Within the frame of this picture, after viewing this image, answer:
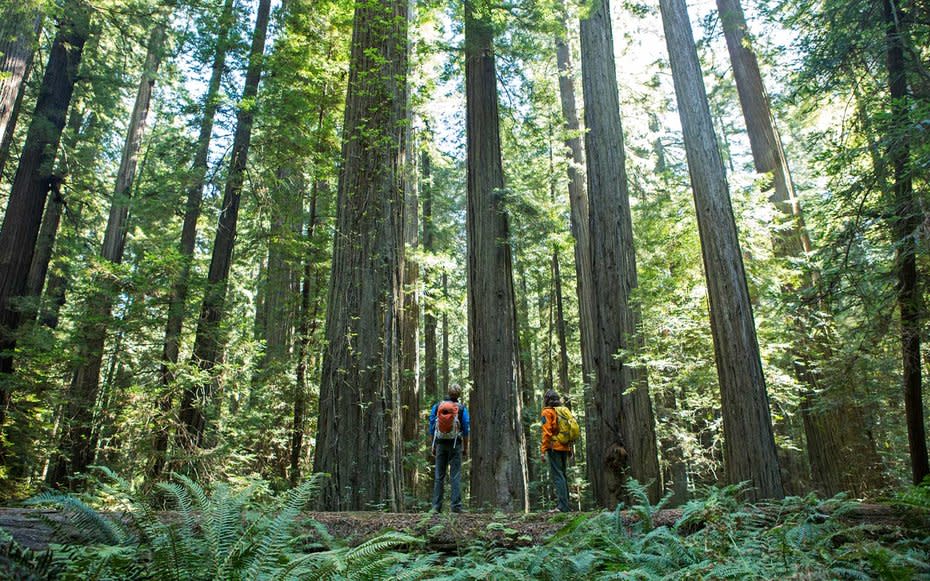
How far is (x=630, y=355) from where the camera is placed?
8000 mm

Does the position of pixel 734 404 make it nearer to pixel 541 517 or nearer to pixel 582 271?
pixel 541 517

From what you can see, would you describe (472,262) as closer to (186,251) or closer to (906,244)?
(906,244)

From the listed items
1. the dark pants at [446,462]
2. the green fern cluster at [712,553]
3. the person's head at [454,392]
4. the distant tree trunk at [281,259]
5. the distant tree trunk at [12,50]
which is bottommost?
the green fern cluster at [712,553]

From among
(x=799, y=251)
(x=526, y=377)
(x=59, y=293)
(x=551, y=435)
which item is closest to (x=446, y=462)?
(x=551, y=435)

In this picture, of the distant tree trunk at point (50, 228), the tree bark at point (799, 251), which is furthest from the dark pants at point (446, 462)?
the distant tree trunk at point (50, 228)

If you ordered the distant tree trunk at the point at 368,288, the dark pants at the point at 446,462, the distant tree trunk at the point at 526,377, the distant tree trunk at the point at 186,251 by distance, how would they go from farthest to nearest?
the distant tree trunk at the point at 526,377 < the distant tree trunk at the point at 186,251 < the dark pants at the point at 446,462 < the distant tree trunk at the point at 368,288

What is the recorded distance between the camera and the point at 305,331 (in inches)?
488

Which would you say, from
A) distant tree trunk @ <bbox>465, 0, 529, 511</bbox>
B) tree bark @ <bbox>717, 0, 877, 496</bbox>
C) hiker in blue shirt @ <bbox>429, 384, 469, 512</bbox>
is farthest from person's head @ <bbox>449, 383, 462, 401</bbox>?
tree bark @ <bbox>717, 0, 877, 496</bbox>

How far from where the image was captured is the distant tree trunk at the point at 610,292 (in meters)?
7.83

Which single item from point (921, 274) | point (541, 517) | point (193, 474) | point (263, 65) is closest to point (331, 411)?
point (541, 517)

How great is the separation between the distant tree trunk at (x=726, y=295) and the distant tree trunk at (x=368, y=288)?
13.2 feet

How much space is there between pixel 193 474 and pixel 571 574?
29.6 ft

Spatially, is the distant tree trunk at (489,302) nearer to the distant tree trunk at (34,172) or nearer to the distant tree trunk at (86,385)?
the distant tree trunk at (86,385)

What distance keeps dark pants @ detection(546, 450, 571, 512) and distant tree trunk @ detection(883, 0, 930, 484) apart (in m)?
4.45
